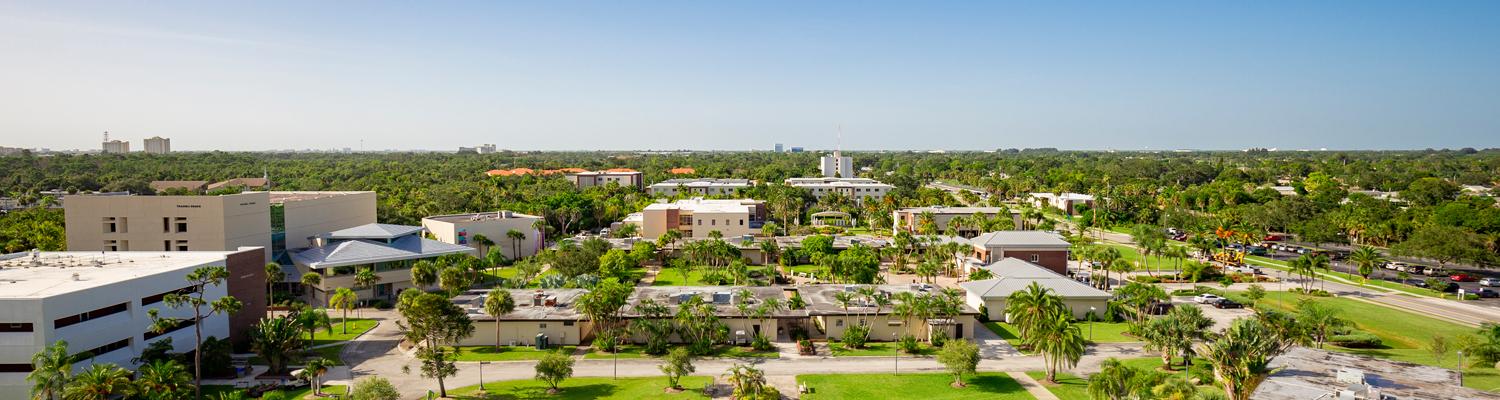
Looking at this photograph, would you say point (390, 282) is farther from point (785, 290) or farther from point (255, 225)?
point (785, 290)

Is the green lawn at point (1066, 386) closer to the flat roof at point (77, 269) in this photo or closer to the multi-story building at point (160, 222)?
the flat roof at point (77, 269)

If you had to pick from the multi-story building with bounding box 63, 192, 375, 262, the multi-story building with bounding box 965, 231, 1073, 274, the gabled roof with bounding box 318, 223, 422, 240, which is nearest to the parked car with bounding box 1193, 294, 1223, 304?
the multi-story building with bounding box 965, 231, 1073, 274

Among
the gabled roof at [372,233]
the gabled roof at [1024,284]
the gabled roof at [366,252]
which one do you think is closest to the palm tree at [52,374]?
the gabled roof at [366,252]

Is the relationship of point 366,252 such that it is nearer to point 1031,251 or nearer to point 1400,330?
point 1031,251

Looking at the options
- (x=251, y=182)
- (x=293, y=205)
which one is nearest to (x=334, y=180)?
(x=251, y=182)

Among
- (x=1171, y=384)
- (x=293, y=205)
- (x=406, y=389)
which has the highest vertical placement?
(x=293, y=205)

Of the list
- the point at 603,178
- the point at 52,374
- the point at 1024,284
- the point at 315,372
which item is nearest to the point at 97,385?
the point at 52,374
